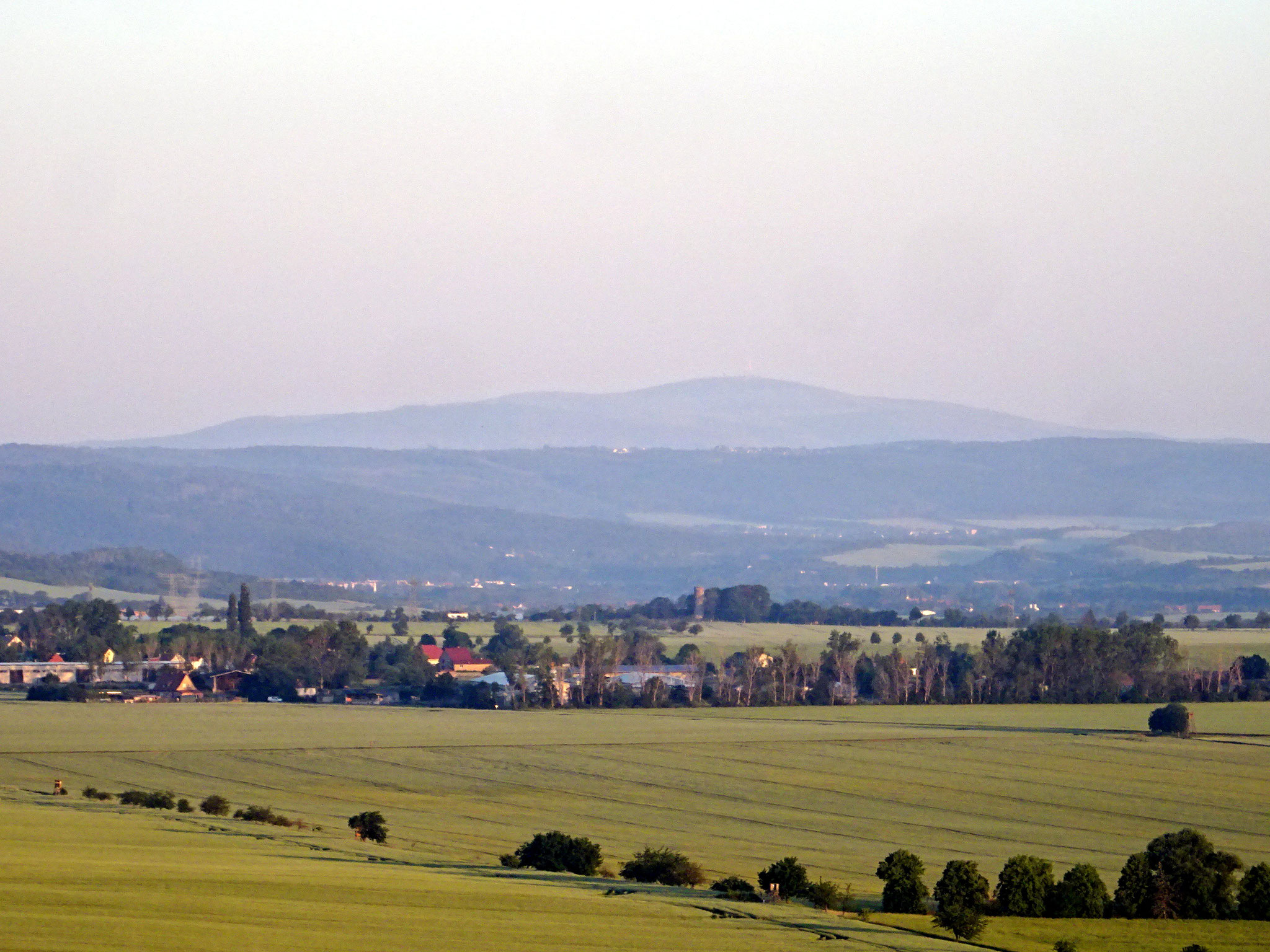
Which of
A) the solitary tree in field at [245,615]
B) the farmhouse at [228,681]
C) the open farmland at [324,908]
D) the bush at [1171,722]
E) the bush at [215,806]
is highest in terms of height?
the solitary tree in field at [245,615]

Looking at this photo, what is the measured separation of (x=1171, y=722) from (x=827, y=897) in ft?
149

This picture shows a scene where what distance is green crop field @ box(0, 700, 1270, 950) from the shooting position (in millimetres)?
29234

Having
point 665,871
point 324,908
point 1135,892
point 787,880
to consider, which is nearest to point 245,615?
point 665,871

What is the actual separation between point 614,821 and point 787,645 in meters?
58.4

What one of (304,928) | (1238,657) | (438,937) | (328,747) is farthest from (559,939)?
(1238,657)

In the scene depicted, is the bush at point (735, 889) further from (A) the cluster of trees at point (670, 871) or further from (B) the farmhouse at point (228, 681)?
(B) the farmhouse at point (228, 681)

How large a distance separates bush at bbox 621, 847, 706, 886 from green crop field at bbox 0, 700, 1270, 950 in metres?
2.36

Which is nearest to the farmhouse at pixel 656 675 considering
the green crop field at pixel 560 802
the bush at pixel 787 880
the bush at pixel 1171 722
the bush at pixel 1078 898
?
the green crop field at pixel 560 802

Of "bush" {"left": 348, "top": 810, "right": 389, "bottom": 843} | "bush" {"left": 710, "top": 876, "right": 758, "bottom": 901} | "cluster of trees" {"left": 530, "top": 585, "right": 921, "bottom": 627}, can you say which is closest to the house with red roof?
"cluster of trees" {"left": 530, "top": 585, "right": 921, "bottom": 627}

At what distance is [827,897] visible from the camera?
3462 cm

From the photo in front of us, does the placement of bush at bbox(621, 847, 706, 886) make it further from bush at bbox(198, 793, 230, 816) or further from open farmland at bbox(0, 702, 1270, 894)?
bush at bbox(198, 793, 230, 816)

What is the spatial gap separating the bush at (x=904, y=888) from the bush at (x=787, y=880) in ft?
5.07

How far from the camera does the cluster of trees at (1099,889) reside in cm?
3484

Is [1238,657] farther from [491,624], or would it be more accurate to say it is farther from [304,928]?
[304,928]
